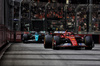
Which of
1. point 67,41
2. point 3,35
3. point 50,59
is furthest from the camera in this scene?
point 3,35

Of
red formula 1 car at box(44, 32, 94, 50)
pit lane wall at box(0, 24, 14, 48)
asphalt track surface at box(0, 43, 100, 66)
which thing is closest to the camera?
asphalt track surface at box(0, 43, 100, 66)

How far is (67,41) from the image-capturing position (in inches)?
511

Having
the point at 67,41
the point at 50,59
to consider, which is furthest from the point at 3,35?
the point at 50,59

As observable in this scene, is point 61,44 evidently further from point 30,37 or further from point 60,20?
point 60,20

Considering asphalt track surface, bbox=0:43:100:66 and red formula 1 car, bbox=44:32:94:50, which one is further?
red formula 1 car, bbox=44:32:94:50

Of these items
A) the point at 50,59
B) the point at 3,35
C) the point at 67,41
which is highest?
the point at 3,35

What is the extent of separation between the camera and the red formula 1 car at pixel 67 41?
12.5m

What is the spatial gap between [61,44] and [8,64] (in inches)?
232

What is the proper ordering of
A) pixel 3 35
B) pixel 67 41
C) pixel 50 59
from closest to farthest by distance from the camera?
pixel 50 59, pixel 67 41, pixel 3 35

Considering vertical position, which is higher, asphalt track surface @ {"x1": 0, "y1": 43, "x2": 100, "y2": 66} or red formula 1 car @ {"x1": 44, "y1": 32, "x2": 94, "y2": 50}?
→ red formula 1 car @ {"x1": 44, "y1": 32, "x2": 94, "y2": 50}

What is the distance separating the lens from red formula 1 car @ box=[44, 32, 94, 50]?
12498mm

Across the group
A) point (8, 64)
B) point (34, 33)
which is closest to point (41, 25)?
point (34, 33)

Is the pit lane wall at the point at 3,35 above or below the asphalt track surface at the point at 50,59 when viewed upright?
above

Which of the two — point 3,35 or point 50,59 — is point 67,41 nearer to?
point 3,35
